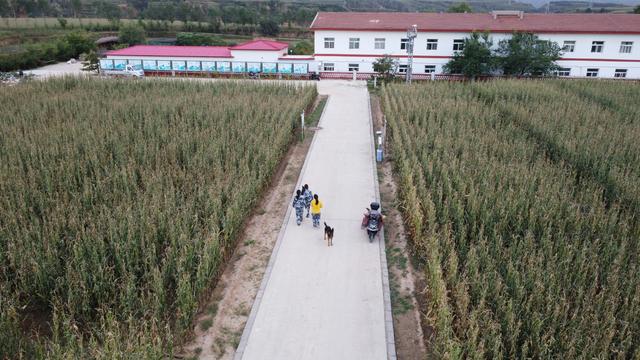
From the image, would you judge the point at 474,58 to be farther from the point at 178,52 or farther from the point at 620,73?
the point at 178,52

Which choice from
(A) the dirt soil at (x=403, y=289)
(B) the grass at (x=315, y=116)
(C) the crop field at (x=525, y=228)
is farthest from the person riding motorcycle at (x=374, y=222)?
(B) the grass at (x=315, y=116)

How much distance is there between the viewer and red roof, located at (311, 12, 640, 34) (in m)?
33.7

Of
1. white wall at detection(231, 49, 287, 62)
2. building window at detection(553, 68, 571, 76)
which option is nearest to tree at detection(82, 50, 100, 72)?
white wall at detection(231, 49, 287, 62)

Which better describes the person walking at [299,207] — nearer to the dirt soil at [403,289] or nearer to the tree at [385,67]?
the dirt soil at [403,289]

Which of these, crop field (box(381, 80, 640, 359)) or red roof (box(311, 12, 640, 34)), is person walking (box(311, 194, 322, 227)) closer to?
crop field (box(381, 80, 640, 359))

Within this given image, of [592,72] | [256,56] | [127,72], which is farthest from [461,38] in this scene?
[127,72]

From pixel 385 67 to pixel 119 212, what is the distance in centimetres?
2535

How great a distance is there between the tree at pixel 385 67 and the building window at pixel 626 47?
16.4 metres

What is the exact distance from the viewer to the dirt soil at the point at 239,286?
7402 mm

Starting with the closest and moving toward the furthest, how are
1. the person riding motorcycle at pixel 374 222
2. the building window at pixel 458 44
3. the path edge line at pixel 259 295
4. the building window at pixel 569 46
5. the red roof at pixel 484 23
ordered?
1. the path edge line at pixel 259 295
2. the person riding motorcycle at pixel 374 222
3. the red roof at pixel 484 23
4. the building window at pixel 569 46
5. the building window at pixel 458 44

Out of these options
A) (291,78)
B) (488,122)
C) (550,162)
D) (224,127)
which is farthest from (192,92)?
(550,162)

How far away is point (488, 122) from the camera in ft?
62.6

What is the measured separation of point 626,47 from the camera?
33812mm

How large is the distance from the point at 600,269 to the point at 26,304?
996 cm
